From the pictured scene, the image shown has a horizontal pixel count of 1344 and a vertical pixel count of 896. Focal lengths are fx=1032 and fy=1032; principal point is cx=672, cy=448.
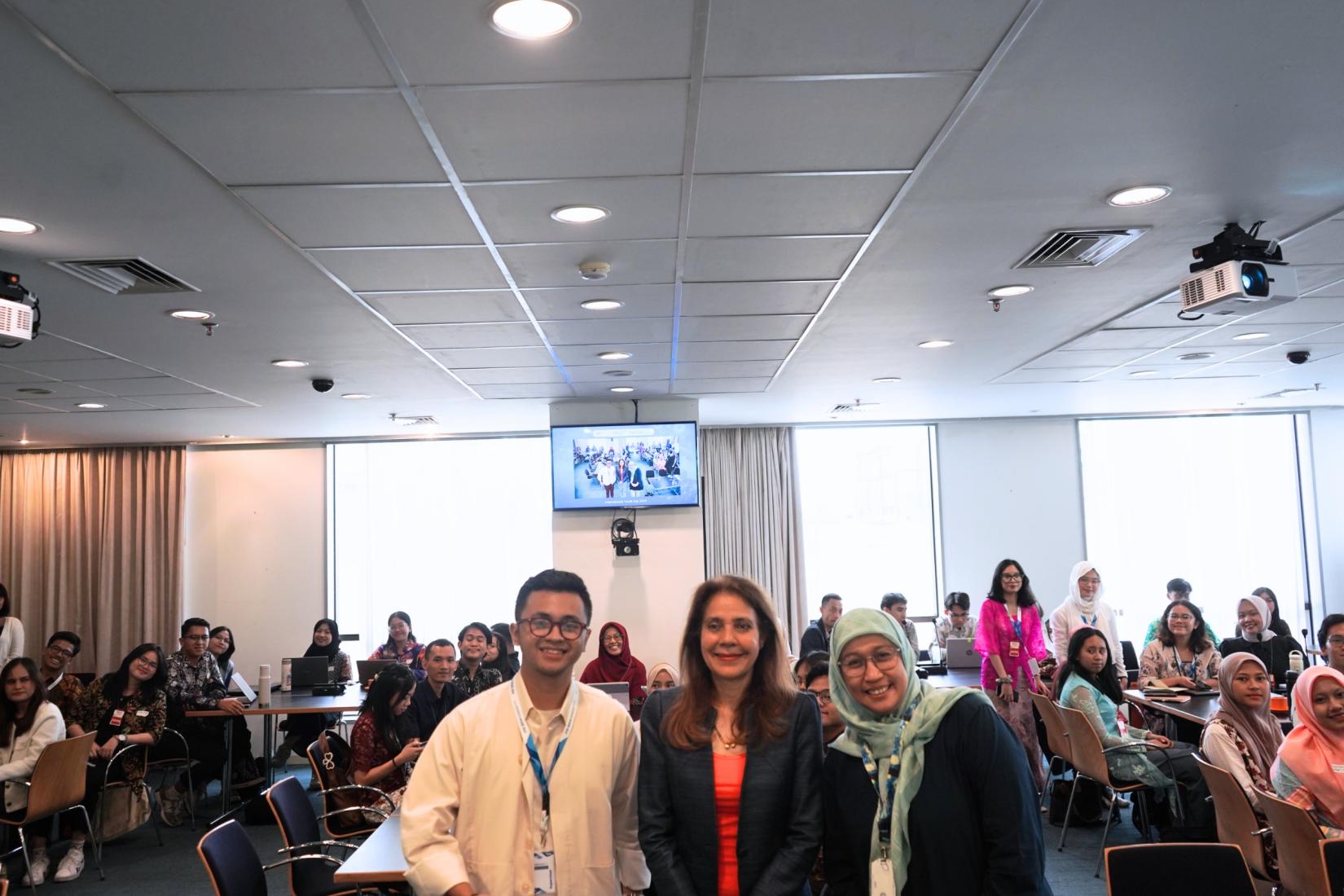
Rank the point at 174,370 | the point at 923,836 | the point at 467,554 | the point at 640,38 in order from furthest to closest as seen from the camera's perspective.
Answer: the point at 467,554 < the point at 174,370 < the point at 640,38 < the point at 923,836

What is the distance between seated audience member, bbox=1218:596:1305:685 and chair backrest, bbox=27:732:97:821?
8.03 m

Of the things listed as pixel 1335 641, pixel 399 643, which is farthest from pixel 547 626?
pixel 399 643

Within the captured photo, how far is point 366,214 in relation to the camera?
3.99 m

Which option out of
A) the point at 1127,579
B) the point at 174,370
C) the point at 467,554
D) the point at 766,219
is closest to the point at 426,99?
the point at 766,219

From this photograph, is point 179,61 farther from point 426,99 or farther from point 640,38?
point 640,38

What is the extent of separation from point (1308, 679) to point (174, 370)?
22.8 feet

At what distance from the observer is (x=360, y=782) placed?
511cm

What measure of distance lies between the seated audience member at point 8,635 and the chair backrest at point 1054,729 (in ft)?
27.8

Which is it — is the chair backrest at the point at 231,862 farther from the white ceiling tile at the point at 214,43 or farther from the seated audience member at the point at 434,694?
the white ceiling tile at the point at 214,43

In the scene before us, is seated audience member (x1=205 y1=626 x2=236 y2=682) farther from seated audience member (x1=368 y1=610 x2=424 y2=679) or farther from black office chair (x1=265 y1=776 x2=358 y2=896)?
black office chair (x1=265 y1=776 x2=358 y2=896)

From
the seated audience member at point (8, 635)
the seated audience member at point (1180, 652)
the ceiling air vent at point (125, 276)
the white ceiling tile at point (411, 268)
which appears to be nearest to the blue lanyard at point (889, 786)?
the white ceiling tile at point (411, 268)

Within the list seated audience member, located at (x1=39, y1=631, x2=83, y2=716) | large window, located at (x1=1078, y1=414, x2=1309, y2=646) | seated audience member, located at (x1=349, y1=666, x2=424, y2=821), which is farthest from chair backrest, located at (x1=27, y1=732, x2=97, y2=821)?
large window, located at (x1=1078, y1=414, x2=1309, y2=646)

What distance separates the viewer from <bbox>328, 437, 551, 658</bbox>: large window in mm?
11453

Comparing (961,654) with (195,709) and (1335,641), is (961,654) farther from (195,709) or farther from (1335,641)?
(195,709)
